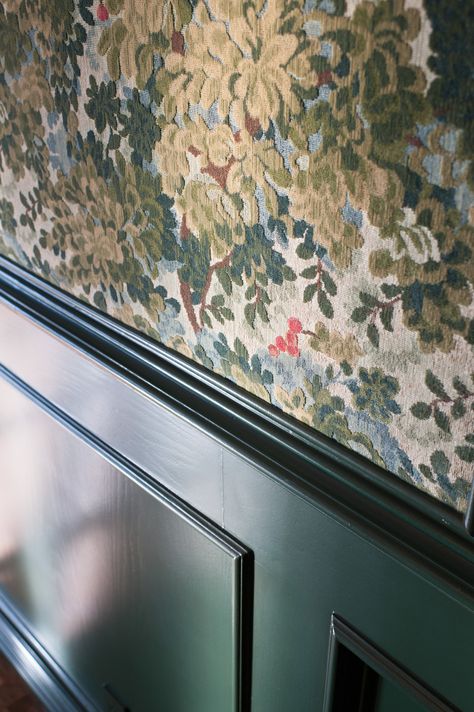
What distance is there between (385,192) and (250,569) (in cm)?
39

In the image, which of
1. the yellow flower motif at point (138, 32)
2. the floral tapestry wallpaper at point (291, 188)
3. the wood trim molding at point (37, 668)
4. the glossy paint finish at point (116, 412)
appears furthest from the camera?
the wood trim molding at point (37, 668)

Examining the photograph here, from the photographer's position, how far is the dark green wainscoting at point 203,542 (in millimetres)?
513

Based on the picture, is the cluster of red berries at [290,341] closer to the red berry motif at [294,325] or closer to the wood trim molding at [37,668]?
the red berry motif at [294,325]

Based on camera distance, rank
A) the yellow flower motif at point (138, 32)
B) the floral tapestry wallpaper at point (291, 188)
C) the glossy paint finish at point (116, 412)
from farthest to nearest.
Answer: the glossy paint finish at point (116, 412) < the yellow flower motif at point (138, 32) < the floral tapestry wallpaper at point (291, 188)

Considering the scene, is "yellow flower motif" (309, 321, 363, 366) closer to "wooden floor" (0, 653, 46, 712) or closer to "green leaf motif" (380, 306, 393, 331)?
"green leaf motif" (380, 306, 393, 331)

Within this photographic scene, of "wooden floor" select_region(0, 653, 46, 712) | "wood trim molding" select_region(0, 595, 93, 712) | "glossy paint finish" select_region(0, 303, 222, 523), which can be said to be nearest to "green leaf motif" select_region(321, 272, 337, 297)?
"glossy paint finish" select_region(0, 303, 222, 523)

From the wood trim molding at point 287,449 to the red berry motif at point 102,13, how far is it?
29cm

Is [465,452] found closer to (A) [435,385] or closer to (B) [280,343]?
(A) [435,385]

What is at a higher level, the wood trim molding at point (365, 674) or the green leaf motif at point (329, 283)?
the green leaf motif at point (329, 283)

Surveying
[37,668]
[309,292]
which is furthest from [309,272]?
[37,668]

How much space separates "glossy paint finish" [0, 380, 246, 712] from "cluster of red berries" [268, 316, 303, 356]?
0.70 feet

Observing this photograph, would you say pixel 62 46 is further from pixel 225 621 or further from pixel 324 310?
pixel 225 621

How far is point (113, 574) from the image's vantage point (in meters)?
0.88

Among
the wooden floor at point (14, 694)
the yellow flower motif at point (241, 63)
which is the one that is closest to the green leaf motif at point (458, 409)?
the yellow flower motif at point (241, 63)
